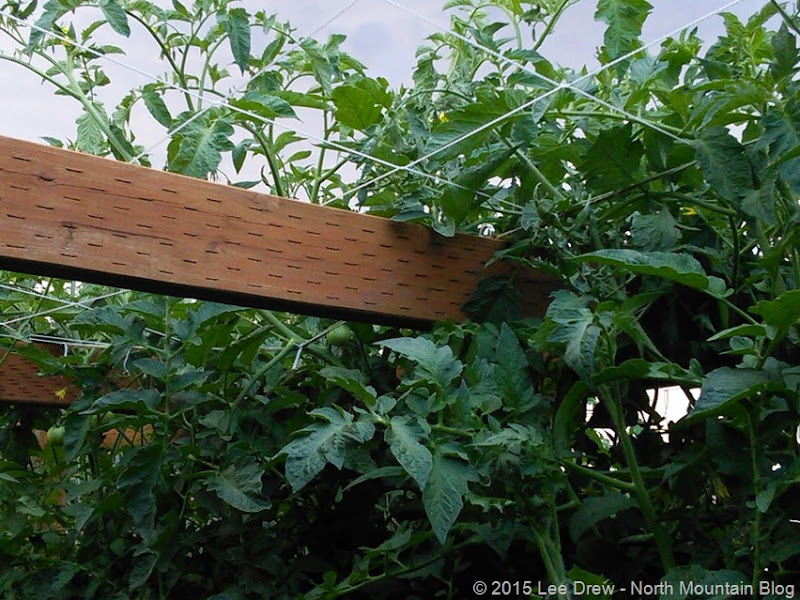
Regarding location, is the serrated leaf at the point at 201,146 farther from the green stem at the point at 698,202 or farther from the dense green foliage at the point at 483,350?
the green stem at the point at 698,202

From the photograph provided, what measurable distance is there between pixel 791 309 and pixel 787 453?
18 centimetres

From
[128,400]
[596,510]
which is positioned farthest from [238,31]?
[596,510]

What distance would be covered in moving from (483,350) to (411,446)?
33 centimetres

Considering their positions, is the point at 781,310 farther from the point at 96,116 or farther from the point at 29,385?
the point at 29,385

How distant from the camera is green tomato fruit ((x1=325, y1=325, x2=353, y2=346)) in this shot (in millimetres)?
1473

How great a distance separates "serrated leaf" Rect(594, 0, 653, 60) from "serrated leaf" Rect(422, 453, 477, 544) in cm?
61

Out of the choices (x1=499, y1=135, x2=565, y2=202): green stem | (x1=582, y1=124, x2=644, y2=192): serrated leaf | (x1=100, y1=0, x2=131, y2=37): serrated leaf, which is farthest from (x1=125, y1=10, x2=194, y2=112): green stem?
(x1=582, y1=124, x2=644, y2=192): serrated leaf

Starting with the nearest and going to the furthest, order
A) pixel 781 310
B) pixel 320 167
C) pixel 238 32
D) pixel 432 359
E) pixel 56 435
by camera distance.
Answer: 1. pixel 781 310
2. pixel 432 359
3. pixel 238 32
4. pixel 320 167
5. pixel 56 435

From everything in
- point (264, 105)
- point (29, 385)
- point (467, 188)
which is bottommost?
point (29, 385)

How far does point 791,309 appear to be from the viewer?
2.94 ft

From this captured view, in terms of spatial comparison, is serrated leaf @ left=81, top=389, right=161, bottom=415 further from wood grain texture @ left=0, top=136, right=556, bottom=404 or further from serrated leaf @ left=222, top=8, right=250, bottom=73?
serrated leaf @ left=222, top=8, right=250, bottom=73

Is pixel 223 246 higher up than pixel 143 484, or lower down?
higher up

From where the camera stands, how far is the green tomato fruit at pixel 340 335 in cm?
147

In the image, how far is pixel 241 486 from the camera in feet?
4.35
